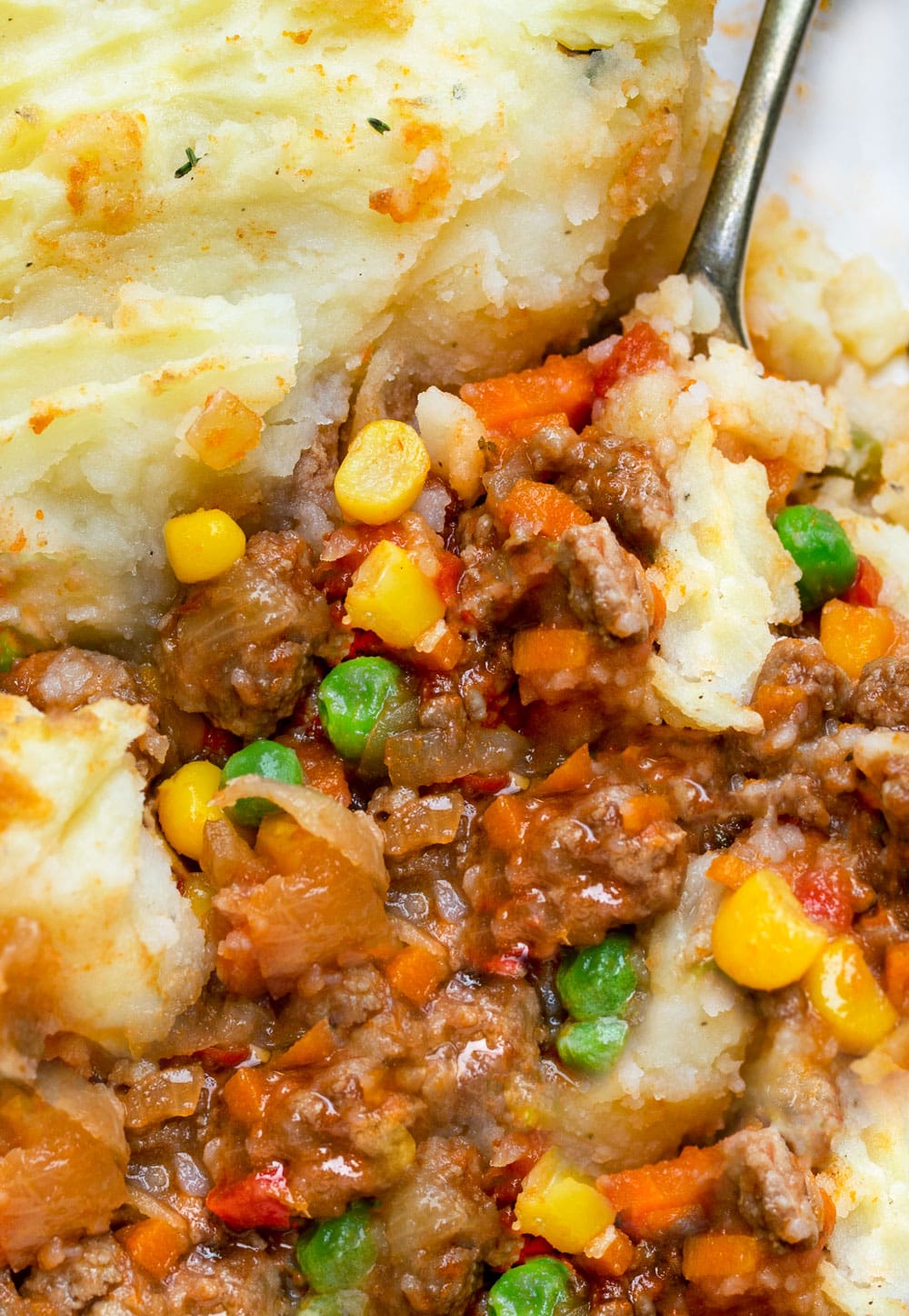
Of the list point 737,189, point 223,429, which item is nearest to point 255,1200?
point 223,429

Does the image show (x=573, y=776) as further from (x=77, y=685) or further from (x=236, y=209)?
(x=236, y=209)

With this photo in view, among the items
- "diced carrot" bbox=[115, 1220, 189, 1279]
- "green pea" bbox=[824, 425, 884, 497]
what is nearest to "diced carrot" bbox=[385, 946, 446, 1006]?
"diced carrot" bbox=[115, 1220, 189, 1279]

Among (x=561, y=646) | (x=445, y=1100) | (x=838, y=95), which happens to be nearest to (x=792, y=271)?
(x=838, y=95)

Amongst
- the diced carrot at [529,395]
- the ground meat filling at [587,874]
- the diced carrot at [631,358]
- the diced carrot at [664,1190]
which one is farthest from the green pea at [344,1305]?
the diced carrot at [631,358]

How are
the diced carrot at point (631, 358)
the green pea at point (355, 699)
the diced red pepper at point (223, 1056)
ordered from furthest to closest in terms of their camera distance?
1. the diced carrot at point (631, 358)
2. the green pea at point (355, 699)
3. the diced red pepper at point (223, 1056)

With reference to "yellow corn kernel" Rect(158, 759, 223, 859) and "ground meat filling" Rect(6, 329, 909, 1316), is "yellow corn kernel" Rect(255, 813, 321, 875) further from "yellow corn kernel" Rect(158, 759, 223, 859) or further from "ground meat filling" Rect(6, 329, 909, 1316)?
"yellow corn kernel" Rect(158, 759, 223, 859)

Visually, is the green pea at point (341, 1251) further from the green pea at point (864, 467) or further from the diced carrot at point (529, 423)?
the green pea at point (864, 467)
